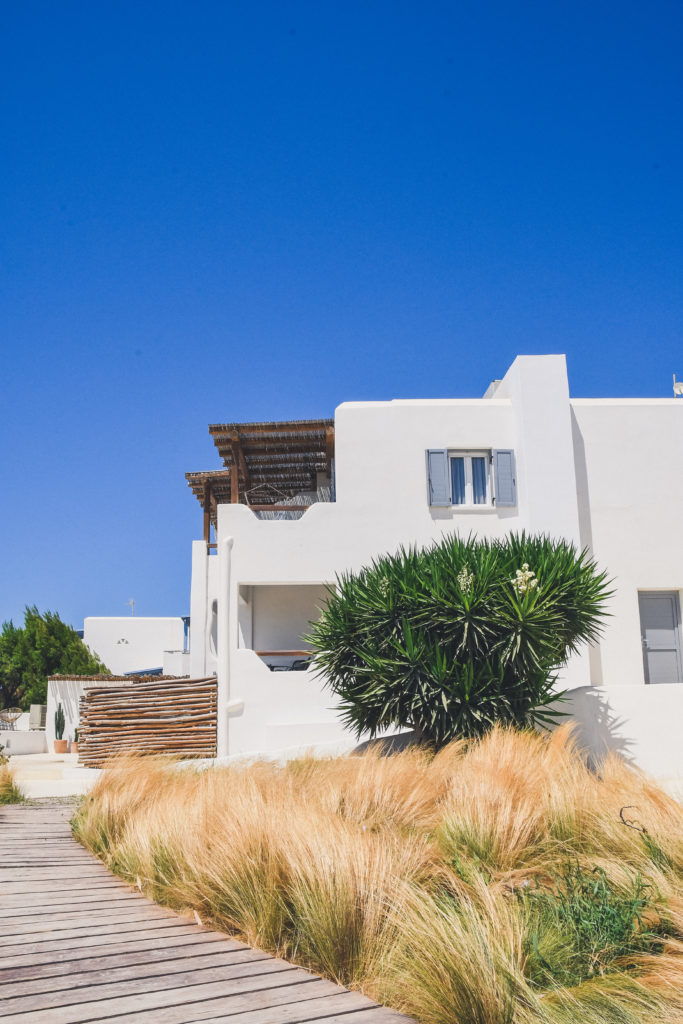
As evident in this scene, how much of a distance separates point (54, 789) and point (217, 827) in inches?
335

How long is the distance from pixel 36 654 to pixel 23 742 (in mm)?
5464

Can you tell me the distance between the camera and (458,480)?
638 inches

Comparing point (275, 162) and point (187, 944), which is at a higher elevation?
point (275, 162)

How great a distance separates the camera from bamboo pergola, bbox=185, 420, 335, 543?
17141 mm

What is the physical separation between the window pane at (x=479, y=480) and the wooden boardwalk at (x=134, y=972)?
12047mm

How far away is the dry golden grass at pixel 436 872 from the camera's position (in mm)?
3256

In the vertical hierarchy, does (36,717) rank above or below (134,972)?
below

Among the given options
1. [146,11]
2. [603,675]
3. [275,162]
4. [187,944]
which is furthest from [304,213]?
[187,944]

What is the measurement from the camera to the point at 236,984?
3291mm

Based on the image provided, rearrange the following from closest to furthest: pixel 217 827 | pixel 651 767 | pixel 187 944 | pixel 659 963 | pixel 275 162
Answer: pixel 659 963 < pixel 187 944 < pixel 217 827 < pixel 651 767 < pixel 275 162

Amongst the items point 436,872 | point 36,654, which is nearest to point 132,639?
point 36,654

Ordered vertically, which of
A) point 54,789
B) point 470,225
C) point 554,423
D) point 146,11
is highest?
point 146,11

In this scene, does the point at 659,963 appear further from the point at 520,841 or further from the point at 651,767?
the point at 651,767

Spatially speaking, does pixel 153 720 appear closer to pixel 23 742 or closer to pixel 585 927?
pixel 23 742
